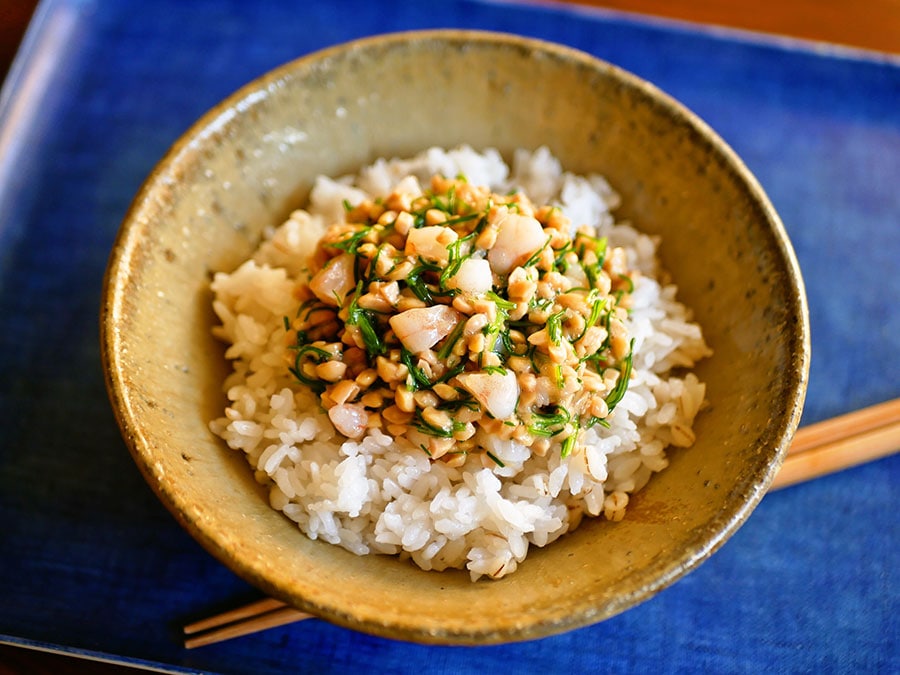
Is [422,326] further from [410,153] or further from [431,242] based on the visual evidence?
[410,153]

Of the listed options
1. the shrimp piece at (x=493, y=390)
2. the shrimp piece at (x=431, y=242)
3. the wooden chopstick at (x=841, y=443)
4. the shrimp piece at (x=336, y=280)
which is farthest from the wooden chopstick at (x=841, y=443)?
the shrimp piece at (x=336, y=280)

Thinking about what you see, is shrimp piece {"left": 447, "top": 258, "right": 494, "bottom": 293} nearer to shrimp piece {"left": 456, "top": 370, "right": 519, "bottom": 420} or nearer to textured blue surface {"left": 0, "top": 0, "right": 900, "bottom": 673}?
shrimp piece {"left": 456, "top": 370, "right": 519, "bottom": 420}

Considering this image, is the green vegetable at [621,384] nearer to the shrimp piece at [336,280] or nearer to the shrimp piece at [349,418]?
the shrimp piece at [349,418]

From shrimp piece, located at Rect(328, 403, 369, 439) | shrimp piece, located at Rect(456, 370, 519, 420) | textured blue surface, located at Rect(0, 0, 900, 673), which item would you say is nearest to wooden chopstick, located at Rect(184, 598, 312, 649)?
textured blue surface, located at Rect(0, 0, 900, 673)

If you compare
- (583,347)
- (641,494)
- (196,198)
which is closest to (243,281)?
(196,198)

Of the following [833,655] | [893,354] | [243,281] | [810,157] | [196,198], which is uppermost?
[196,198]

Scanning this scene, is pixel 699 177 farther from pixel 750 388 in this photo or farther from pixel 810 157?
A: pixel 810 157

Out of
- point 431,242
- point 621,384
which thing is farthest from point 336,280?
point 621,384
